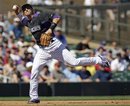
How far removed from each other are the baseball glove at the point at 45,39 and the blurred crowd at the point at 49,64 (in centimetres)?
524

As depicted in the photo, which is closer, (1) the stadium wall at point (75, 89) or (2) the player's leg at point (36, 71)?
(2) the player's leg at point (36, 71)

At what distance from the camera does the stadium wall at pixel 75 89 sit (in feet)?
59.9

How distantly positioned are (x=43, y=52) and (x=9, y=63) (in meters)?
6.09

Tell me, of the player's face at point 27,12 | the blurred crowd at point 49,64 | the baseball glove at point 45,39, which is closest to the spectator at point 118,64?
the blurred crowd at point 49,64

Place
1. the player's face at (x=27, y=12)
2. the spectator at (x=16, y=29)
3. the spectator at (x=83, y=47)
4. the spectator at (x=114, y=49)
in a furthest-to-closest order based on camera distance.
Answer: the spectator at (x=16, y=29)
the spectator at (x=114, y=49)
the spectator at (x=83, y=47)
the player's face at (x=27, y=12)

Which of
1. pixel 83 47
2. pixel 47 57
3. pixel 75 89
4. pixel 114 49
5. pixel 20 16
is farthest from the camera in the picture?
pixel 114 49

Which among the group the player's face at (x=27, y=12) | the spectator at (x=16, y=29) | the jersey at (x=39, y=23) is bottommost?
the jersey at (x=39, y=23)

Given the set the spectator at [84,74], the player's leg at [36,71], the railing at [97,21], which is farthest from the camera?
the railing at [97,21]

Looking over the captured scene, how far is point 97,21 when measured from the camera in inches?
961

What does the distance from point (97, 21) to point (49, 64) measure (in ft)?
14.5

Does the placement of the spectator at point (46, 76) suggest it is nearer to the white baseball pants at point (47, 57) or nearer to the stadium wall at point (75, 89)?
the stadium wall at point (75, 89)

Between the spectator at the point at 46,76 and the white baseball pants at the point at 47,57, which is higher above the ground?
the white baseball pants at the point at 47,57

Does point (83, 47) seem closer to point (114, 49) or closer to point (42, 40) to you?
point (114, 49)

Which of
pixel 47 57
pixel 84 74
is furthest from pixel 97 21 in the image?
pixel 47 57
